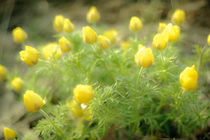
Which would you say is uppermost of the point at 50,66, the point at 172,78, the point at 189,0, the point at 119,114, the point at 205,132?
the point at 189,0

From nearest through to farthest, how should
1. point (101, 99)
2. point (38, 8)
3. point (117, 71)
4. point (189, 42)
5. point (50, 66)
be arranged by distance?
point (101, 99), point (50, 66), point (117, 71), point (189, 42), point (38, 8)

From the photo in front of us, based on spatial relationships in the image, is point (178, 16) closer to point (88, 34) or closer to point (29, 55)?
point (88, 34)

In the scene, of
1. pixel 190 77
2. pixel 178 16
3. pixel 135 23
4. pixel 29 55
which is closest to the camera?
pixel 190 77

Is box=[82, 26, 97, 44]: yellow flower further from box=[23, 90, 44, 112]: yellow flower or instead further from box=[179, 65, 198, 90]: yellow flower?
box=[179, 65, 198, 90]: yellow flower

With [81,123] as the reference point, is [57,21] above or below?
above

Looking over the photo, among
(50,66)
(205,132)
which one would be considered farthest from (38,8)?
(205,132)

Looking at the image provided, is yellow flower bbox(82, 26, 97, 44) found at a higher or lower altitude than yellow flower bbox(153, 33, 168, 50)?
higher

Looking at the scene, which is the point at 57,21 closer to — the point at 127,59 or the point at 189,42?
the point at 127,59

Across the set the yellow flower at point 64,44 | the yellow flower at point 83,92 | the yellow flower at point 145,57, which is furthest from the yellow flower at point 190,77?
the yellow flower at point 64,44

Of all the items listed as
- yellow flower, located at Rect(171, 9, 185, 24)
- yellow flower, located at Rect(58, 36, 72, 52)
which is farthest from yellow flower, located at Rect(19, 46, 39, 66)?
yellow flower, located at Rect(171, 9, 185, 24)

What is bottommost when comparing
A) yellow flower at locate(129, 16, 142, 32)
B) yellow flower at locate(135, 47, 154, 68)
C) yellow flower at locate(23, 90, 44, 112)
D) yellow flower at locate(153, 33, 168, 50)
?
yellow flower at locate(23, 90, 44, 112)

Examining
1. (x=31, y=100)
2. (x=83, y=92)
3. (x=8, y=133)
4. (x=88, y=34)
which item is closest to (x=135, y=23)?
(x=88, y=34)
